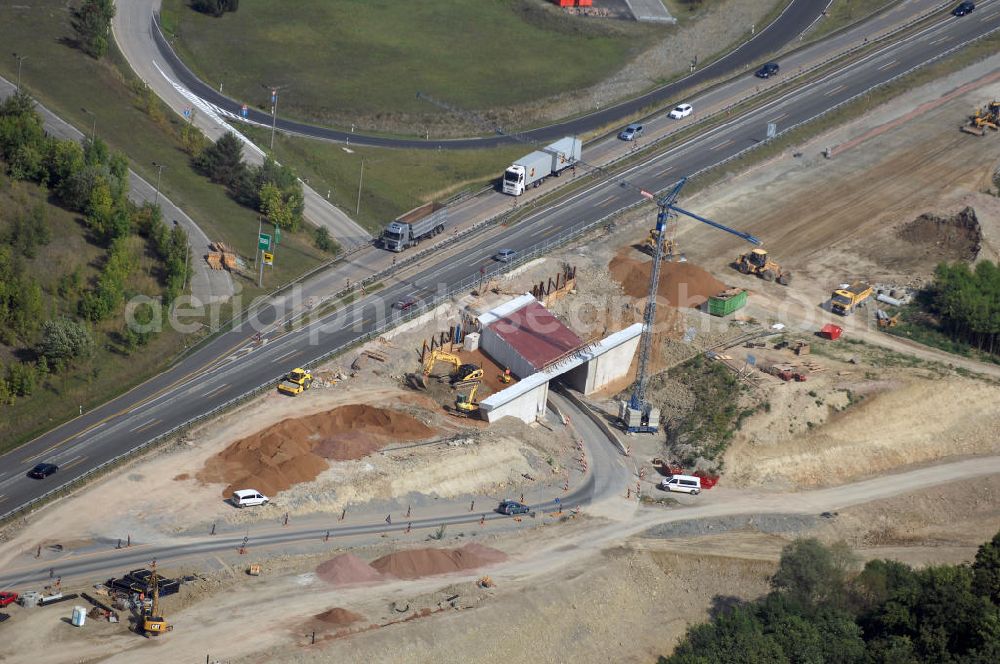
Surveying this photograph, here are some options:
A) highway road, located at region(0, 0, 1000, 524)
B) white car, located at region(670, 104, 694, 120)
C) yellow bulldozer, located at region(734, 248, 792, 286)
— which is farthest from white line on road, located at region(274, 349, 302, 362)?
white car, located at region(670, 104, 694, 120)

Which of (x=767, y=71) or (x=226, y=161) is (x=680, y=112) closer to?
(x=767, y=71)

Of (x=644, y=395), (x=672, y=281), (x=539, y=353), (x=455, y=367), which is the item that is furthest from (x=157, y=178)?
(x=644, y=395)

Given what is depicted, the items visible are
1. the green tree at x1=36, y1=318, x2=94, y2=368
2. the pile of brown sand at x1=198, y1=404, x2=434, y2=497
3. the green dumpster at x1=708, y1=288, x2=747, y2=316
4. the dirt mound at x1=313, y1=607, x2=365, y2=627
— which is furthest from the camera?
the green dumpster at x1=708, y1=288, x2=747, y2=316

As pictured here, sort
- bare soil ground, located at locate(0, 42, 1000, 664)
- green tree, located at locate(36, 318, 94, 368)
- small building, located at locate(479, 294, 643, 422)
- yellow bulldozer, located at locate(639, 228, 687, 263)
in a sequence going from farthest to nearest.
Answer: yellow bulldozer, located at locate(639, 228, 687, 263)
small building, located at locate(479, 294, 643, 422)
green tree, located at locate(36, 318, 94, 368)
bare soil ground, located at locate(0, 42, 1000, 664)

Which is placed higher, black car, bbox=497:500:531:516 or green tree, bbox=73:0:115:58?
green tree, bbox=73:0:115:58

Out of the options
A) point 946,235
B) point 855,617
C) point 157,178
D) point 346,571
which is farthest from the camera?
point 946,235

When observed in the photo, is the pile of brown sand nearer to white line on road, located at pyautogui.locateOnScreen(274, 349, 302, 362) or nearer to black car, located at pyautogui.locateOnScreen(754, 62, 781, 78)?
white line on road, located at pyautogui.locateOnScreen(274, 349, 302, 362)
